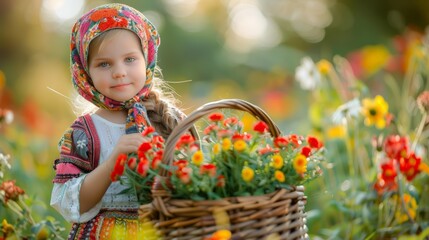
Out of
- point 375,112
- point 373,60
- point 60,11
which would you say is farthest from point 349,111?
point 60,11

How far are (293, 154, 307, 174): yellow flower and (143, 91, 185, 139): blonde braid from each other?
0.57 meters

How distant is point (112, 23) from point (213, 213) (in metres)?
0.76

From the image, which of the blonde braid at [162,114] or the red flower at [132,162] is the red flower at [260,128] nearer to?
the red flower at [132,162]

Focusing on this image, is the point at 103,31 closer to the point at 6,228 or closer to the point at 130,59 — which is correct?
the point at 130,59

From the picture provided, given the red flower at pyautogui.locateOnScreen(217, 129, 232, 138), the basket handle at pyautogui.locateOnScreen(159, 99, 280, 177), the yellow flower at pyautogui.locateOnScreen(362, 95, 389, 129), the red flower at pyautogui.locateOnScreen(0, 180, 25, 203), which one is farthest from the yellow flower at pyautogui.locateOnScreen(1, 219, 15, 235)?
the yellow flower at pyautogui.locateOnScreen(362, 95, 389, 129)

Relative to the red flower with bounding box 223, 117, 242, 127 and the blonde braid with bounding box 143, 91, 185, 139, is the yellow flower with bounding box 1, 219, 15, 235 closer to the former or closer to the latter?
the blonde braid with bounding box 143, 91, 185, 139

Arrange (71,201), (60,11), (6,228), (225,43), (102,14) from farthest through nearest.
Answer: (225,43), (60,11), (6,228), (102,14), (71,201)

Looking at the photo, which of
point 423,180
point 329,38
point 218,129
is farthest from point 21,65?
point 218,129

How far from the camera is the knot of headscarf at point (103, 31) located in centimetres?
240

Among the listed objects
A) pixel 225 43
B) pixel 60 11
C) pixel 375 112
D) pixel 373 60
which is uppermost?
pixel 225 43

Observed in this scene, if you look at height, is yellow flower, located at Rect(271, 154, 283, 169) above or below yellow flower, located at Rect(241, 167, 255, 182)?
above

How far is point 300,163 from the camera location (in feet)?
6.72

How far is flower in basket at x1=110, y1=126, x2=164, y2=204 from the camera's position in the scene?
2018 mm

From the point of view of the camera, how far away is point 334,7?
29.8ft
